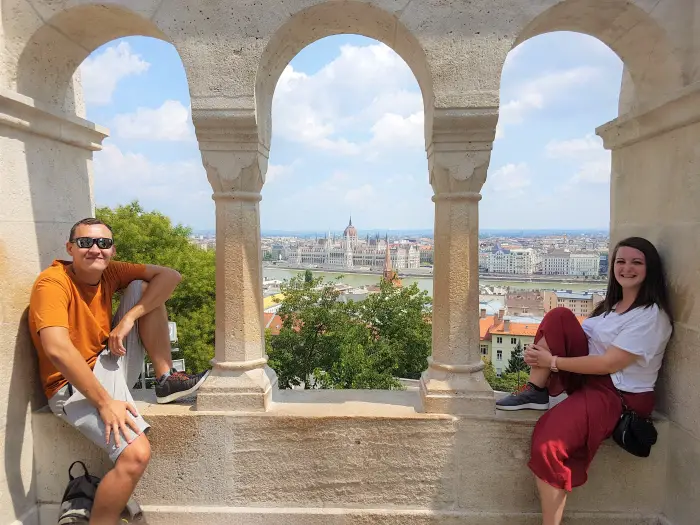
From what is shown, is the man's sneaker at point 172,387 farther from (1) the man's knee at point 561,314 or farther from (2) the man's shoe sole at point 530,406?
(1) the man's knee at point 561,314

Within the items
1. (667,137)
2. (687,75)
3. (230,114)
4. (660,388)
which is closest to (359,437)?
(660,388)

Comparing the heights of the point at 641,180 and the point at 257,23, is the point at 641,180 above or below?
below

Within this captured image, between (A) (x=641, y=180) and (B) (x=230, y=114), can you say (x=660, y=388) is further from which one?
(B) (x=230, y=114)

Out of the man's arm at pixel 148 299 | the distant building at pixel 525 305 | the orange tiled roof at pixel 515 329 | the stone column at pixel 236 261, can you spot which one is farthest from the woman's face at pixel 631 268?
the distant building at pixel 525 305

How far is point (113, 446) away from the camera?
7.29ft

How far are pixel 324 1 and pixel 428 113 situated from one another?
0.76m

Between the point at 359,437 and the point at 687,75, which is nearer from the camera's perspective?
the point at 687,75

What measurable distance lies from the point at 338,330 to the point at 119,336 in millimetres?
14579

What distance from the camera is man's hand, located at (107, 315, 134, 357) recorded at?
241 centimetres

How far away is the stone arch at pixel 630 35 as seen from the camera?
2.38m

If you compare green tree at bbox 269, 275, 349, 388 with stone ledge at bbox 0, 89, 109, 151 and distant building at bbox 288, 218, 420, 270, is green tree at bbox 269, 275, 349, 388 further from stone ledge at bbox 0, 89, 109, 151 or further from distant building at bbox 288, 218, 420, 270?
distant building at bbox 288, 218, 420, 270

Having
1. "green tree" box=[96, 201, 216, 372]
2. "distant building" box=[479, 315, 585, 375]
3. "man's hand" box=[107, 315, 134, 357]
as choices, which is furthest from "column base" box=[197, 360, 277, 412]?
"distant building" box=[479, 315, 585, 375]

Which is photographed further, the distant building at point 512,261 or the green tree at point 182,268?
the distant building at point 512,261

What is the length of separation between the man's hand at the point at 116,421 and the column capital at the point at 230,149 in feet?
3.74
